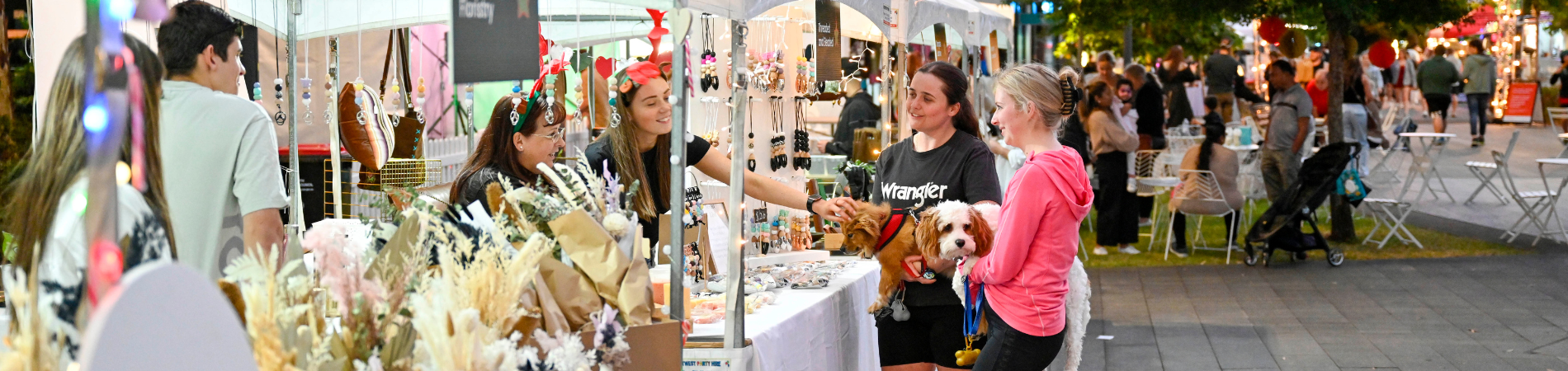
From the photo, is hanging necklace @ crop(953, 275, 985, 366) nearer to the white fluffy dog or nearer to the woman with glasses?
the white fluffy dog

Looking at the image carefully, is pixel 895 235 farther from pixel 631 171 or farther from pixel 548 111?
pixel 548 111

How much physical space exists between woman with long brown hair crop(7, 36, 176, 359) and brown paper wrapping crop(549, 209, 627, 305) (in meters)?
0.57

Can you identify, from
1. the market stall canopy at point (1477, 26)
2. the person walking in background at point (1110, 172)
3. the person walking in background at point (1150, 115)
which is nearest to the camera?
the person walking in background at point (1110, 172)

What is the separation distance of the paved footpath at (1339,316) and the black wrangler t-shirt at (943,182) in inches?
88.3

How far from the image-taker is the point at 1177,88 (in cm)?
1142

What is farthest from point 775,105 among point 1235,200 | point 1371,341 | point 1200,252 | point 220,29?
point 1200,252

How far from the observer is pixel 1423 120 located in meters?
20.1

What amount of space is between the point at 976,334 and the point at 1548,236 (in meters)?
7.20

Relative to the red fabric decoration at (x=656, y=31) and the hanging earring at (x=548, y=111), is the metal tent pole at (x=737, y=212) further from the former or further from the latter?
the red fabric decoration at (x=656, y=31)

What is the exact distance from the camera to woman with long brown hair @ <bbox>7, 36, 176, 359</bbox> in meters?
1.32

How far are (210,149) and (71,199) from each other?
106 centimetres

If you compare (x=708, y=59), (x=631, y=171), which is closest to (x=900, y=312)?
(x=631, y=171)

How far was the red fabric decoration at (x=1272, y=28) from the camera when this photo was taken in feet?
27.3

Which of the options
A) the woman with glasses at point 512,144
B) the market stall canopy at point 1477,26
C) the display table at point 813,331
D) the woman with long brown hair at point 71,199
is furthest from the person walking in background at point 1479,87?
the woman with long brown hair at point 71,199
